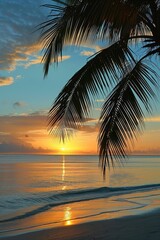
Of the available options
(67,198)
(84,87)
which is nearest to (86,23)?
(84,87)

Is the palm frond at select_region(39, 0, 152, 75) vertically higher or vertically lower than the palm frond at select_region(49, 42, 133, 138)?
higher

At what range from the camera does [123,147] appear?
5477 mm

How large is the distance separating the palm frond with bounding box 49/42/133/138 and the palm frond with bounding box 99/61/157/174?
0.24m

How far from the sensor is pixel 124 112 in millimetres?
5543

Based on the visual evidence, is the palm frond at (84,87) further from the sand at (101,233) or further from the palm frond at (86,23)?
the sand at (101,233)

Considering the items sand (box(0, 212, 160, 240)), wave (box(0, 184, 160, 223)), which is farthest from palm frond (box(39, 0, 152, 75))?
wave (box(0, 184, 160, 223))

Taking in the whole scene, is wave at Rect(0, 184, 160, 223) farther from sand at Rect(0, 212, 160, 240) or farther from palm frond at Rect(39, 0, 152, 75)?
palm frond at Rect(39, 0, 152, 75)

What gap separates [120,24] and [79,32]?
68 cm

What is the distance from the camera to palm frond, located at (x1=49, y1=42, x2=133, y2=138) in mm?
5426

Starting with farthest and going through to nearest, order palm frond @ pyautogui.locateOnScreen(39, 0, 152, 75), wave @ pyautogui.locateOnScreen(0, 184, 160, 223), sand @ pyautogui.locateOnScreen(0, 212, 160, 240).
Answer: wave @ pyautogui.locateOnScreen(0, 184, 160, 223)
sand @ pyautogui.locateOnScreen(0, 212, 160, 240)
palm frond @ pyautogui.locateOnScreen(39, 0, 152, 75)

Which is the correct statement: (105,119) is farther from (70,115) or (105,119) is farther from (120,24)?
(120,24)

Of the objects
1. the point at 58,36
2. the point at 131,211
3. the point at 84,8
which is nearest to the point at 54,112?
the point at 58,36

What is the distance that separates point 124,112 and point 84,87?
76 centimetres

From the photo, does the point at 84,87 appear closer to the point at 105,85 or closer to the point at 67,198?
the point at 105,85
